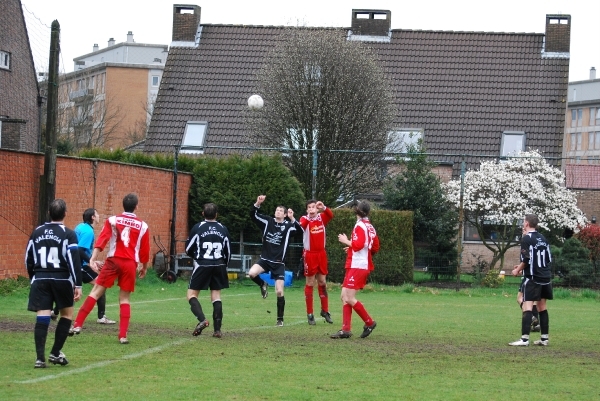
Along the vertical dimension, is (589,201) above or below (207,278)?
above

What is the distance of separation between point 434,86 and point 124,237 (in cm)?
3146

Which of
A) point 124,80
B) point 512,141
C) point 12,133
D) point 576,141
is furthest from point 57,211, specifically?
point 576,141

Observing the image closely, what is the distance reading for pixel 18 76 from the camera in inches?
1540

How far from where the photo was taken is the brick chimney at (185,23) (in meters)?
45.1

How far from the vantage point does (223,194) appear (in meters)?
27.5

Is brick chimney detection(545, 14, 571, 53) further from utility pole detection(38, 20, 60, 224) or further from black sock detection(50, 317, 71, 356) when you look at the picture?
black sock detection(50, 317, 71, 356)

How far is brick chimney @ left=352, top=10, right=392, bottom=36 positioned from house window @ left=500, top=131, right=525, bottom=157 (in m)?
8.07

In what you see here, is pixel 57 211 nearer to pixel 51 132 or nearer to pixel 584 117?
pixel 51 132

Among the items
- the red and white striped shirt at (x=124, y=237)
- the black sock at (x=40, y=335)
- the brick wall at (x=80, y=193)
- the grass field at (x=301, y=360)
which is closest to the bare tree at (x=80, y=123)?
the brick wall at (x=80, y=193)

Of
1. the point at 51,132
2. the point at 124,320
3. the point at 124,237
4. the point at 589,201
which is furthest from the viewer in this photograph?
the point at 589,201

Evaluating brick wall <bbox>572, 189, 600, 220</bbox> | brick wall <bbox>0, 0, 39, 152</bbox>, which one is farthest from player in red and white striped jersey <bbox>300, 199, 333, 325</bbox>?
brick wall <bbox>0, 0, 39, 152</bbox>

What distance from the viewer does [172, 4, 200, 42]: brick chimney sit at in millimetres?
45062

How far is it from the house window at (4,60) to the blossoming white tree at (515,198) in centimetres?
1811

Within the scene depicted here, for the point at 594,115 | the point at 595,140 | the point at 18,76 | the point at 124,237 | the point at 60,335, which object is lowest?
the point at 60,335
